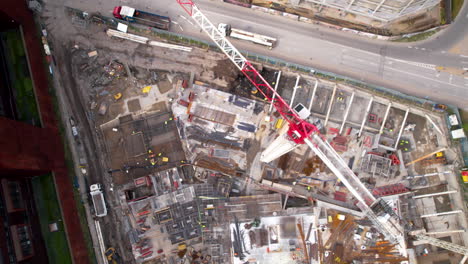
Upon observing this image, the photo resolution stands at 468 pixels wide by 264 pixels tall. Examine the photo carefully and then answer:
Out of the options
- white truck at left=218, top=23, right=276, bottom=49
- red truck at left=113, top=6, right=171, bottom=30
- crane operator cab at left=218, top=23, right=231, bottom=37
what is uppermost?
red truck at left=113, top=6, right=171, bottom=30

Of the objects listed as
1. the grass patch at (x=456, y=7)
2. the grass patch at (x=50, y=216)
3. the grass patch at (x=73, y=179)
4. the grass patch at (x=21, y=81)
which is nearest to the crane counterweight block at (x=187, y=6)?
the grass patch at (x=73, y=179)

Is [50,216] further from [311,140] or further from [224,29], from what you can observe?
[311,140]

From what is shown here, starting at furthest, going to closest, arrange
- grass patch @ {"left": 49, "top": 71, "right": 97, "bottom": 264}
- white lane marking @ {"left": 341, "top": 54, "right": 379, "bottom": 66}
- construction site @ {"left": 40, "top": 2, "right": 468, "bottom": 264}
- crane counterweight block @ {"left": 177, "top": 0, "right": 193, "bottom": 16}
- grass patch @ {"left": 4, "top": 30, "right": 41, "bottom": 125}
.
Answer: white lane marking @ {"left": 341, "top": 54, "right": 379, "bottom": 66} → crane counterweight block @ {"left": 177, "top": 0, "right": 193, "bottom": 16} → construction site @ {"left": 40, "top": 2, "right": 468, "bottom": 264} → grass patch @ {"left": 49, "top": 71, "right": 97, "bottom": 264} → grass patch @ {"left": 4, "top": 30, "right": 41, "bottom": 125}

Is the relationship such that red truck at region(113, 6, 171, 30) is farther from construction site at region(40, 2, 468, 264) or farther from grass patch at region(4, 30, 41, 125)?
grass patch at region(4, 30, 41, 125)

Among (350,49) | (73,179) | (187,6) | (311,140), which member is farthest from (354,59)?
(73,179)

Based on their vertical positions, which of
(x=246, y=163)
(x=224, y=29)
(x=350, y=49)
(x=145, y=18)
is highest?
(x=145, y=18)

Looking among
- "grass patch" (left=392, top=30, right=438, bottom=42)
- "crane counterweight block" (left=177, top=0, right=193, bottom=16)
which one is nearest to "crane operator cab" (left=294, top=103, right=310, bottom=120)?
"grass patch" (left=392, top=30, right=438, bottom=42)

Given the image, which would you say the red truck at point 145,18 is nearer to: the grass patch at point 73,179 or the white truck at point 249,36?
the white truck at point 249,36
